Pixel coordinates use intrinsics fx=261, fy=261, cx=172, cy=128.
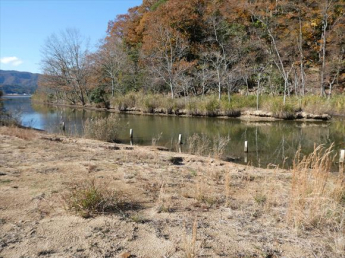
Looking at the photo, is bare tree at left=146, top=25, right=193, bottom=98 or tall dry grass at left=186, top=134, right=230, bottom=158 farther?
bare tree at left=146, top=25, right=193, bottom=98

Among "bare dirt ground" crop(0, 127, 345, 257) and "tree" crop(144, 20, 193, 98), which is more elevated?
"tree" crop(144, 20, 193, 98)

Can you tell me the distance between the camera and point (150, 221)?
128 inches

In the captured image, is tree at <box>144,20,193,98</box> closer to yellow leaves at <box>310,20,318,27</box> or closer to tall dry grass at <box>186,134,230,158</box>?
yellow leaves at <box>310,20,318,27</box>

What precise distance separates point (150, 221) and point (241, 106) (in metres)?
22.6

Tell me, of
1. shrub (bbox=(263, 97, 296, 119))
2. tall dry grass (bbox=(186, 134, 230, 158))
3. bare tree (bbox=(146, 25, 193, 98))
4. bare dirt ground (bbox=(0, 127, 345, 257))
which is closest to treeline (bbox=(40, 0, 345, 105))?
bare tree (bbox=(146, 25, 193, 98))

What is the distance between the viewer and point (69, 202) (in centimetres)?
338

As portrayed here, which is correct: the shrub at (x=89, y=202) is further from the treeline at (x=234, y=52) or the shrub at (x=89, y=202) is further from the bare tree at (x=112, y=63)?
the bare tree at (x=112, y=63)

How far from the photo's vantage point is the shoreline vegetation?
21359 mm

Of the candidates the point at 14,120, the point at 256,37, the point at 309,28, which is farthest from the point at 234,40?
the point at 14,120

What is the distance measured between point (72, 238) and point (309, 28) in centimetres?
3335

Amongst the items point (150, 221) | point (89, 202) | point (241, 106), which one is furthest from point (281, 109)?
point (89, 202)

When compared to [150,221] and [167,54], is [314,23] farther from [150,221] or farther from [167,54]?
[150,221]

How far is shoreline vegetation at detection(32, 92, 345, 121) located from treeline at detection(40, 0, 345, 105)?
218cm

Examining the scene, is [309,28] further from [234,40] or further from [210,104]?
[210,104]
